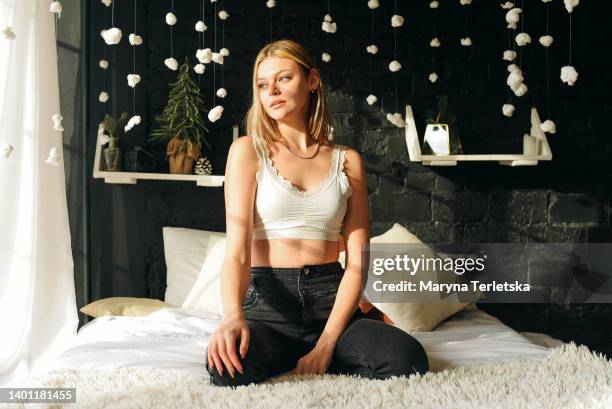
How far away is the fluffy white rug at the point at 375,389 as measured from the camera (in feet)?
4.69

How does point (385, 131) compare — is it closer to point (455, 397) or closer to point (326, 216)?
point (326, 216)

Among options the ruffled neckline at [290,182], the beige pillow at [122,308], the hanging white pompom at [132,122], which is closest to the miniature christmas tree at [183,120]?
the hanging white pompom at [132,122]

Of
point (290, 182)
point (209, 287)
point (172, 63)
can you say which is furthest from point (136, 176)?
point (290, 182)

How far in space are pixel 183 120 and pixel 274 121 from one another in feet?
4.00

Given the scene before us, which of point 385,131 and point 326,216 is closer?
point 326,216

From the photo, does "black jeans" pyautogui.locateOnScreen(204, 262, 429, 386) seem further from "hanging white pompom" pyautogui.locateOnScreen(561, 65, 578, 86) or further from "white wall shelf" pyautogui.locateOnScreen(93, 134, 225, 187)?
"hanging white pompom" pyautogui.locateOnScreen(561, 65, 578, 86)

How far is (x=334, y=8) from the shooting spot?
3479 mm

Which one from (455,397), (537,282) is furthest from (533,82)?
(455,397)

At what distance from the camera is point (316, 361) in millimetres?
1789

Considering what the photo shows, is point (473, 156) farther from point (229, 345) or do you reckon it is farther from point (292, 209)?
point (229, 345)

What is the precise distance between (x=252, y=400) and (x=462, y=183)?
2.28 metres

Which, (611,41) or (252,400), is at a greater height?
(611,41)

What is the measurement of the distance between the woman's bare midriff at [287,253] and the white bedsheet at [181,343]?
33 cm

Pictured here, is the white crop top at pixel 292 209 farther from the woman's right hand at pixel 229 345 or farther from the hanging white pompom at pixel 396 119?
the hanging white pompom at pixel 396 119
